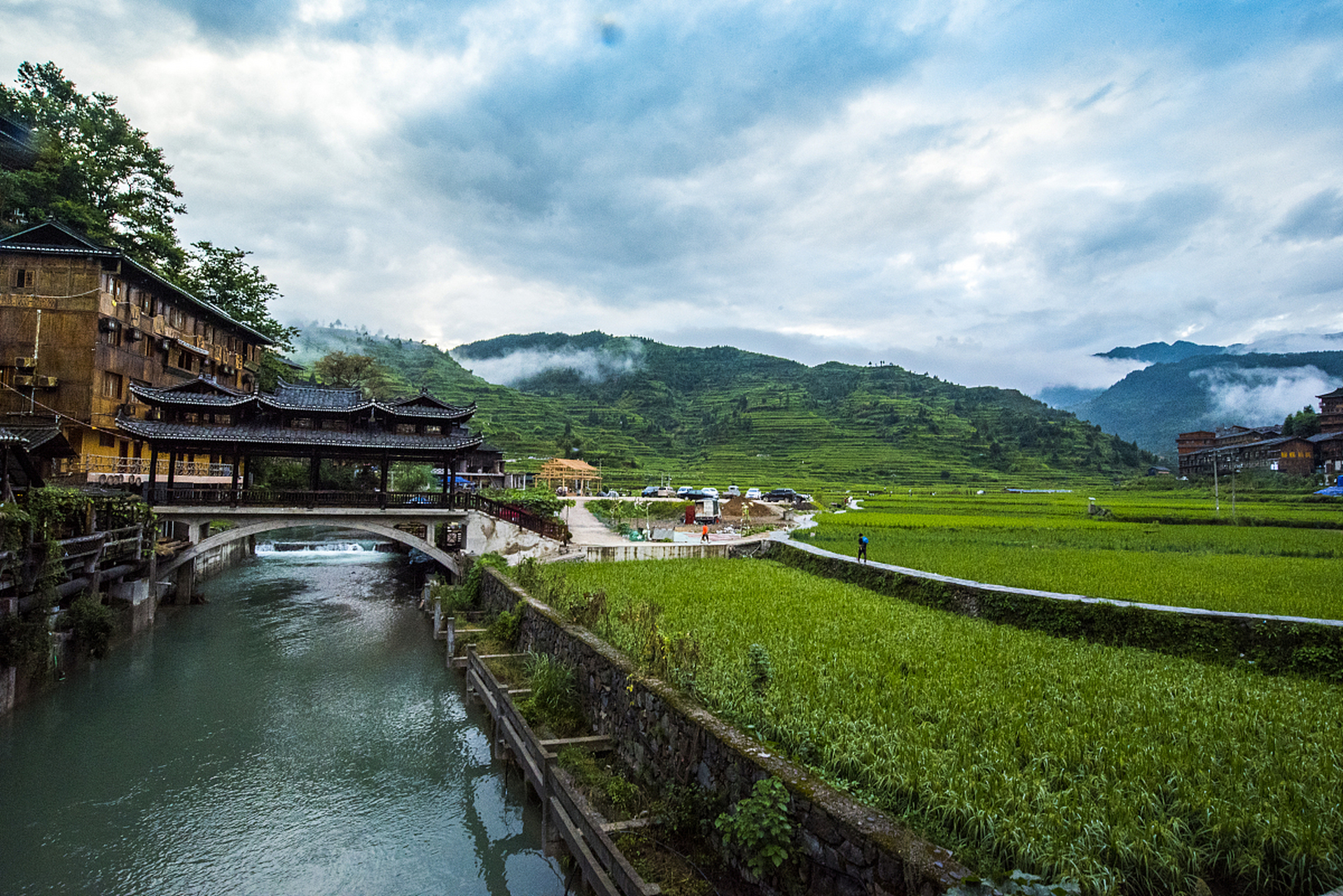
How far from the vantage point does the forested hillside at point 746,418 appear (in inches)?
2896

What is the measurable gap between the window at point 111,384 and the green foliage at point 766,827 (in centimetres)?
2970

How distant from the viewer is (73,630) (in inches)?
599

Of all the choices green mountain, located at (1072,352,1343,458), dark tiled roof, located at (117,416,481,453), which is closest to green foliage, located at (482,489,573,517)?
dark tiled roof, located at (117,416,481,453)

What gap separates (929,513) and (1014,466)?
48.4m

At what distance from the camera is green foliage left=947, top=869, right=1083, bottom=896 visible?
3414 millimetres

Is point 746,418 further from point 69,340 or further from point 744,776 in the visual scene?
point 744,776

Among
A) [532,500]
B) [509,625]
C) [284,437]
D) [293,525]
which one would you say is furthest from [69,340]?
[509,625]

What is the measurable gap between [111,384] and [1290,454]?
70203 millimetres

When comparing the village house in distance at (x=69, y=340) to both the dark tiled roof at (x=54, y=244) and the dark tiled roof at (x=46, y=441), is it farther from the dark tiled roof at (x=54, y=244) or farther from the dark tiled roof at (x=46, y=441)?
the dark tiled roof at (x=46, y=441)

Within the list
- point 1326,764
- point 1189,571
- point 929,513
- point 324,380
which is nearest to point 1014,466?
point 929,513

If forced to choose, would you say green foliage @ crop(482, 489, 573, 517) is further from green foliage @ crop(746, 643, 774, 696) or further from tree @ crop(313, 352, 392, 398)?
green foliage @ crop(746, 643, 774, 696)

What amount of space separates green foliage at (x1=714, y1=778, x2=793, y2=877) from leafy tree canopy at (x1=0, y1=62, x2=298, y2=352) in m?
35.5

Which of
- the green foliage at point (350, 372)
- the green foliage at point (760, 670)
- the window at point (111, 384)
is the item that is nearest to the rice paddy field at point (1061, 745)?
the green foliage at point (760, 670)

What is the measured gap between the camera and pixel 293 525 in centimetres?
2134
